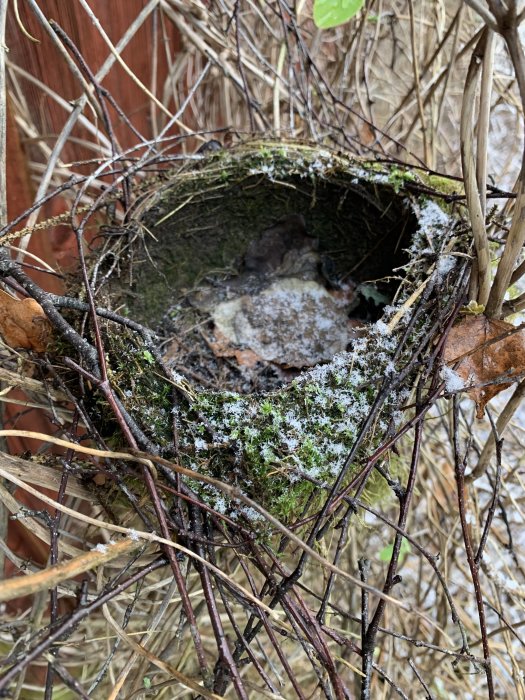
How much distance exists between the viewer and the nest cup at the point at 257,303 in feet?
2.57

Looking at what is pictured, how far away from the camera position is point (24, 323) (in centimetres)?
84

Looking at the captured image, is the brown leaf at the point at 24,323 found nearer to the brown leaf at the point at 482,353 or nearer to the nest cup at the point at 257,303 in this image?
the nest cup at the point at 257,303

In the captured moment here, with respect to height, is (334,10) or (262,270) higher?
(334,10)

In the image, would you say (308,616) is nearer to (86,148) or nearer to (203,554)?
(203,554)

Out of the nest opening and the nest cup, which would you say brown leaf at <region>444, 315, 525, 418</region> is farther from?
the nest opening

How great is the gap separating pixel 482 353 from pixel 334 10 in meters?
0.58

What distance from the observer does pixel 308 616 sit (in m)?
0.66

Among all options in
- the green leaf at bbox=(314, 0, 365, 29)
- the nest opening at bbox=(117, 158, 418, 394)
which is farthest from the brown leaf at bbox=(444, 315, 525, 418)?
the green leaf at bbox=(314, 0, 365, 29)

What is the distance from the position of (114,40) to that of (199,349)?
0.79 metres

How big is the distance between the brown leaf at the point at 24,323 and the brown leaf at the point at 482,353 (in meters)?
0.62

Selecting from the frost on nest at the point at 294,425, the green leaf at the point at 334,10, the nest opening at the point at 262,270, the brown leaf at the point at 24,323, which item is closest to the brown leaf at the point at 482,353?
the frost on nest at the point at 294,425

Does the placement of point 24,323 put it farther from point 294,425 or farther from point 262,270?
point 262,270

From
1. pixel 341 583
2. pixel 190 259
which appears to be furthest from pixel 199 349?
pixel 341 583

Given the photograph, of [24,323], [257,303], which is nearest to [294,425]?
[24,323]
